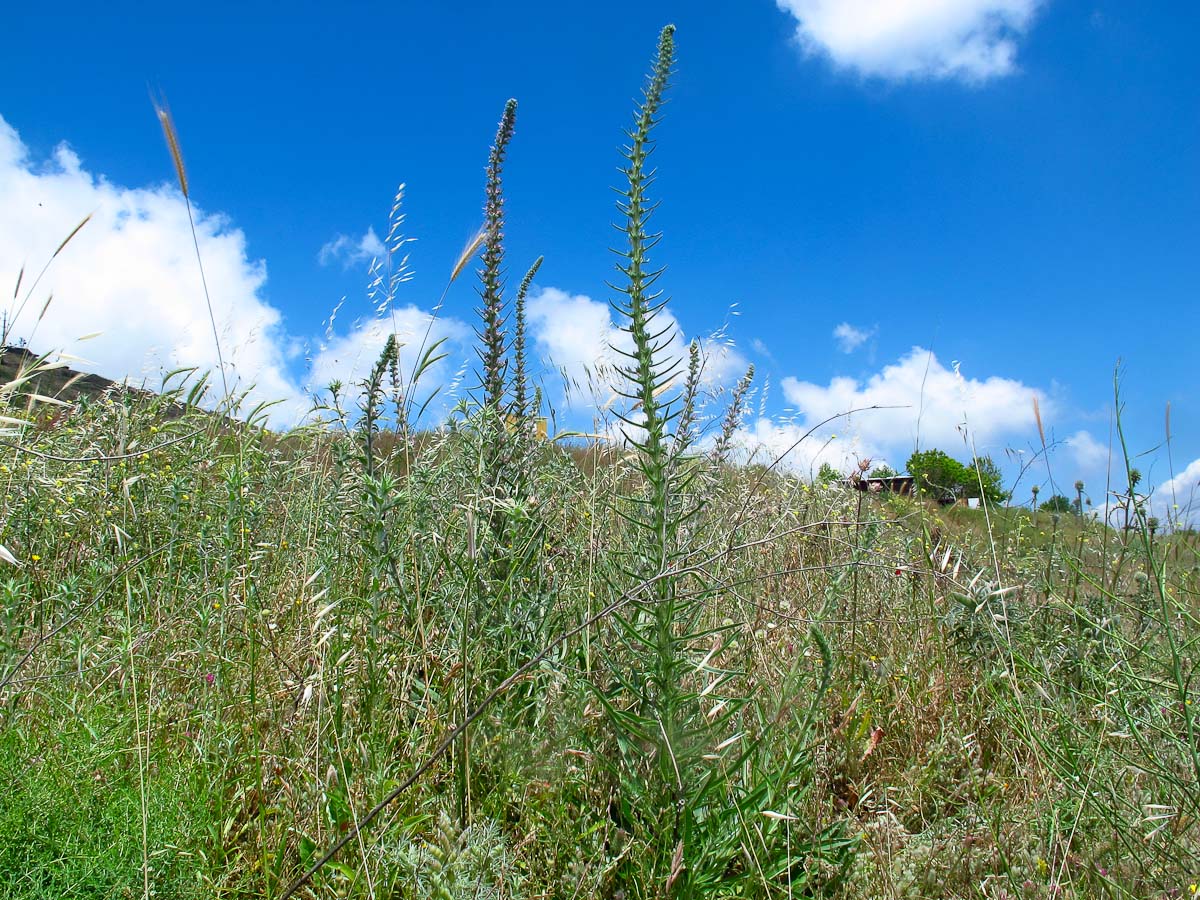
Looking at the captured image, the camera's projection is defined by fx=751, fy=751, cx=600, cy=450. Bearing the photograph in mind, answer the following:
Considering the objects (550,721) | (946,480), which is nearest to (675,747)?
(550,721)

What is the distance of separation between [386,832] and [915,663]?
2.17m

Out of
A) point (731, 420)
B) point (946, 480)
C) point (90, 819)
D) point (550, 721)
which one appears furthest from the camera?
point (946, 480)

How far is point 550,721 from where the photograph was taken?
2232 millimetres

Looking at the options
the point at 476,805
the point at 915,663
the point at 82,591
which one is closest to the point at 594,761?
the point at 476,805

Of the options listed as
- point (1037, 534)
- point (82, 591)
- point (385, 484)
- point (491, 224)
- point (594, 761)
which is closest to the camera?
point (594, 761)

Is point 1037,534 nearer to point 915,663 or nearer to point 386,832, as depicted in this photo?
point 915,663

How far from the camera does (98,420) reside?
4.52 meters

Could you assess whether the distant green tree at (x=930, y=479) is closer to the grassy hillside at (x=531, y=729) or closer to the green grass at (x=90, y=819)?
the grassy hillside at (x=531, y=729)

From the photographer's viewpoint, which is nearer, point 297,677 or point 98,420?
point 297,677

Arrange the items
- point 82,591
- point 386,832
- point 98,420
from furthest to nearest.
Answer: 1. point 98,420
2. point 82,591
3. point 386,832

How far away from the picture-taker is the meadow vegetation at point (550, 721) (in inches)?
72.2

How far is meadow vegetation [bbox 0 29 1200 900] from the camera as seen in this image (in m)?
1.83

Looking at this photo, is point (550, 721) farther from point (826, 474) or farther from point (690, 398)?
point (826, 474)

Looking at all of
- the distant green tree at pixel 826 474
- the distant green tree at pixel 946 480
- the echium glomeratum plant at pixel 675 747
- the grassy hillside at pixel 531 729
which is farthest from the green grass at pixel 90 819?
the distant green tree at pixel 826 474
